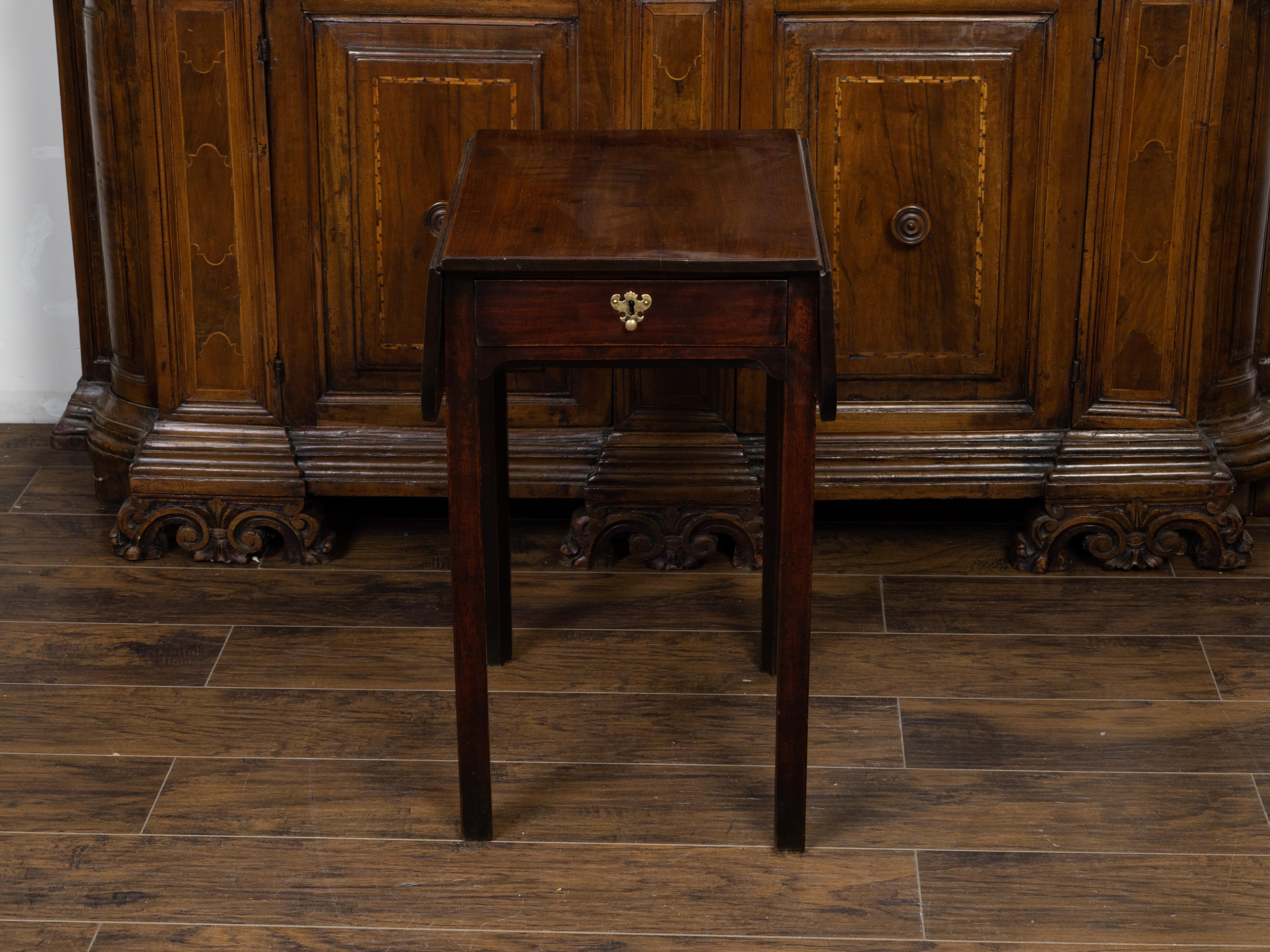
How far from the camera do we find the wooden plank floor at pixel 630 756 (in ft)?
6.91

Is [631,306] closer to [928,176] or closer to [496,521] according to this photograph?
[496,521]

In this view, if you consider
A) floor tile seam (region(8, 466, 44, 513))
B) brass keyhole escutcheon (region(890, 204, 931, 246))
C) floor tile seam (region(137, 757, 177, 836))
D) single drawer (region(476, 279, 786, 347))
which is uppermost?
single drawer (region(476, 279, 786, 347))

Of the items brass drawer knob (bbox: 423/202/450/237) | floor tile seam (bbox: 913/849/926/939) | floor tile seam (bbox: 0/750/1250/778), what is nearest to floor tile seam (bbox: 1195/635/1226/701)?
floor tile seam (bbox: 0/750/1250/778)

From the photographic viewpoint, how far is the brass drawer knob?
294 centimetres

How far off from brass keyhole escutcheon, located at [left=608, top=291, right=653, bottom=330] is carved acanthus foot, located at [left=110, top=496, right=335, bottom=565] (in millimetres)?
1252

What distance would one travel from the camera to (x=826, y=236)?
2.76 meters

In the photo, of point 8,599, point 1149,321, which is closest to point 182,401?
point 8,599

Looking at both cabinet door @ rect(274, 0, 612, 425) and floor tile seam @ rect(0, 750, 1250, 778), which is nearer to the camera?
floor tile seam @ rect(0, 750, 1250, 778)

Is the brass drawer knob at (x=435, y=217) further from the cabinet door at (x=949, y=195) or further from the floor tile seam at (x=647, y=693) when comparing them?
the floor tile seam at (x=647, y=693)

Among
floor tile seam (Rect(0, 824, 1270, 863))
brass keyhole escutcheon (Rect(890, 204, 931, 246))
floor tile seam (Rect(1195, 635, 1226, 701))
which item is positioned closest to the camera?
floor tile seam (Rect(0, 824, 1270, 863))

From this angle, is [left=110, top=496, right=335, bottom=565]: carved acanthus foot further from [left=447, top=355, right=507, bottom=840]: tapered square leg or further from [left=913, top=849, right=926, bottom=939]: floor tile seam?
[left=913, top=849, right=926, bottom=939]: floor tile seam

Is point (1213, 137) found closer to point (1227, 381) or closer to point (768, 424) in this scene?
point (1227, 381)

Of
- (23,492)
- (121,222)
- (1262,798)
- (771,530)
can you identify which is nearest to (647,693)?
(771,530)

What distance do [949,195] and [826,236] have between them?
30 centimetres
